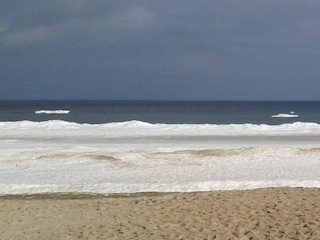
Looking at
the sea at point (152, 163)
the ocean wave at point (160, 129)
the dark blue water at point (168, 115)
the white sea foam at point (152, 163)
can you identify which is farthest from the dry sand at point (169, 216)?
the dark blue water at point (168, 115)

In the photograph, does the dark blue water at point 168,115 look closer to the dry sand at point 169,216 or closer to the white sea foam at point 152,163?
the white sea foam at point 152,163

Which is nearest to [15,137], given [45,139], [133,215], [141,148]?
[45,139]

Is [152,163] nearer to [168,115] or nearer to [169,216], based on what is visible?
[169,216]

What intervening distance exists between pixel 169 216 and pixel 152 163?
327 inches

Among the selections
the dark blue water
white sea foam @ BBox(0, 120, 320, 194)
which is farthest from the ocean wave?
the dark blue water

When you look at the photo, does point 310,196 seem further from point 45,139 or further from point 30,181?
point 45,139

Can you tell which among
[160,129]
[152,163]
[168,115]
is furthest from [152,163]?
[168,115]

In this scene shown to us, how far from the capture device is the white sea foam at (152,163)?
14.6 meters

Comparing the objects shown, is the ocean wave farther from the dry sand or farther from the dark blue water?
the dry sand

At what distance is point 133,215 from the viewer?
34.9ft

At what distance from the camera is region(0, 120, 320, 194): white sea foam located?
14609 mm

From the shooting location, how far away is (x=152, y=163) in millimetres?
18688

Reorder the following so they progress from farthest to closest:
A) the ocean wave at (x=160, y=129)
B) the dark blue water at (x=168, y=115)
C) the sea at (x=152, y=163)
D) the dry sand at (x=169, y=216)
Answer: the dark blue water at (x=168, y=115), the ocean wave at (x=160, y=129), the sea at (x=152, y=163), the dry sand at (x=169, y=216)

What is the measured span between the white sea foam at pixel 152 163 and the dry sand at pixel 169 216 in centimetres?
147
